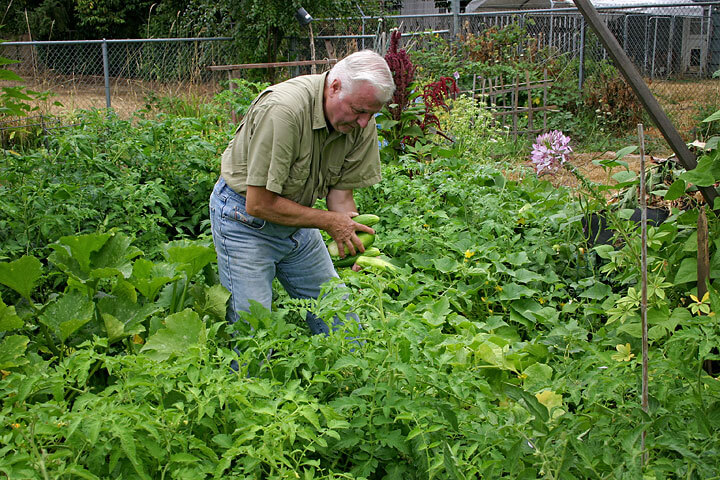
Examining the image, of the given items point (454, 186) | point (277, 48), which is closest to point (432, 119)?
point (454, 186)

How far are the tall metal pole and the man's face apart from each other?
2.96 ft

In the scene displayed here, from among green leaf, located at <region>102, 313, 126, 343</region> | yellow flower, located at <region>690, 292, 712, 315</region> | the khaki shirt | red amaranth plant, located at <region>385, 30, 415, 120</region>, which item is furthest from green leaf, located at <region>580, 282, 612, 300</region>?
red amaranth plant, located at <region>385, 30, 415, 120</region>

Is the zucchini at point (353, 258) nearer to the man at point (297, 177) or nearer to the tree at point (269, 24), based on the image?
the man at point (297, 177)

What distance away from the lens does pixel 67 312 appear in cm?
296

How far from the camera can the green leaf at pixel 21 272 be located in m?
2.95

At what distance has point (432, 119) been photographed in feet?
20.4

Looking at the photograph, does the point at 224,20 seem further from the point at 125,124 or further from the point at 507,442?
the point at 507,442

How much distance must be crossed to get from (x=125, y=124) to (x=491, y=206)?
9.97 ft

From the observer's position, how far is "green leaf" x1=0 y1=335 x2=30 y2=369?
8.55 ft

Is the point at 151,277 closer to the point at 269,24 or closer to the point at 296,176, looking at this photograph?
the point at 296,176

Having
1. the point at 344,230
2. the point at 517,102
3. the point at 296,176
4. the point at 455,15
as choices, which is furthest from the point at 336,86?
the point at 455,15

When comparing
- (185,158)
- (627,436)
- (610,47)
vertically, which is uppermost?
(610,47)

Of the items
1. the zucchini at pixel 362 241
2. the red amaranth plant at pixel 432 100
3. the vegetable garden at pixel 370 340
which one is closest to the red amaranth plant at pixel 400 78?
the red amaranth plant at pixel 432 100

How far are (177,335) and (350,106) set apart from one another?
1.20m
